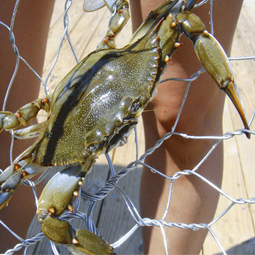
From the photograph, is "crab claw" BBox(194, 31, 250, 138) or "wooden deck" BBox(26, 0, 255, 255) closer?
"crab claw" BBox(194, 31, 250, 138)

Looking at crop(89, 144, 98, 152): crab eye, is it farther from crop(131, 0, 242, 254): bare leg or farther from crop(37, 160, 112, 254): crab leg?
crop(131, 0, 242, 254): bare leg

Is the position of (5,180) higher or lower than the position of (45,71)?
lower

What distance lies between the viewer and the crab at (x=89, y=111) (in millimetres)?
600

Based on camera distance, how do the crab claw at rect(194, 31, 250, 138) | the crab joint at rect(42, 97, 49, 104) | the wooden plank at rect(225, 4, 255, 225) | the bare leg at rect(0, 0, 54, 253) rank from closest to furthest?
the crab claw at rect(194, 31, 250, 138)
the crab joint at rect(42, 97, 49, 104)
the bare leg at rect(0, 0, 54, 253)
the wooden plank at rect(225, 4, 255, 225)

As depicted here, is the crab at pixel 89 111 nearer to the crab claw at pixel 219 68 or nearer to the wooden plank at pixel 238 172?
the crab claw at pixel 219 68

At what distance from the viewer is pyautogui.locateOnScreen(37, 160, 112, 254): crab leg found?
573 mm

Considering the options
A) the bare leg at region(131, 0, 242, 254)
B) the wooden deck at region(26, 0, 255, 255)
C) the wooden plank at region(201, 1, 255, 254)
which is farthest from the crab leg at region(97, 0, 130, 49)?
the wooden plank at region(201, 1, 255, 254)

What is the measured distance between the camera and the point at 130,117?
2.14 feet

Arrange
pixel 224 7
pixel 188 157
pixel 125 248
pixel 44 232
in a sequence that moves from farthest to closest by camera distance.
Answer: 1. pixel 125 248
2. pixel 188 157
3. pixel 224 7
4. pixel 44 232

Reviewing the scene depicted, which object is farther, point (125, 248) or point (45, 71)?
point (45, 71)

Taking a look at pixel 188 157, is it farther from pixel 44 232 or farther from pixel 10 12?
pixel 10 12

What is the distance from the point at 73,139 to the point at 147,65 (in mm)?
219

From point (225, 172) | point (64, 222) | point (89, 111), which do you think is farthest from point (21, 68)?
point (225, 172)

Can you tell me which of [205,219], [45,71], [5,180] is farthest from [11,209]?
[45,71]
